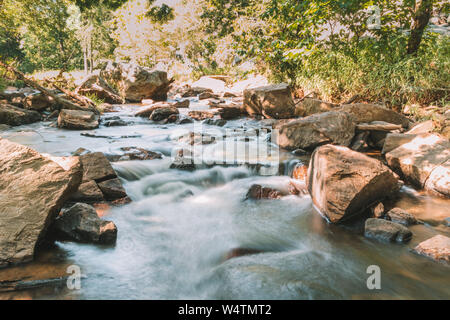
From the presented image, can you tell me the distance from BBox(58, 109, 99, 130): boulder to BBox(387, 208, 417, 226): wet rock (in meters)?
7.66

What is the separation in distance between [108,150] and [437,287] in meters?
5.56

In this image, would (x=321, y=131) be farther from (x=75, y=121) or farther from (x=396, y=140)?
(x=75, y=121)

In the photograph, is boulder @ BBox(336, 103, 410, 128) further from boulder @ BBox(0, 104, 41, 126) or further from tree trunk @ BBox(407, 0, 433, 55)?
boulder @ BBox(0, 104, 41, 126)

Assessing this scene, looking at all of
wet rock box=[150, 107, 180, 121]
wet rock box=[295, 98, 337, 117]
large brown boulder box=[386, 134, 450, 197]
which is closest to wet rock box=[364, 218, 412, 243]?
large brown boulder box=[386, 134, 450, 197]

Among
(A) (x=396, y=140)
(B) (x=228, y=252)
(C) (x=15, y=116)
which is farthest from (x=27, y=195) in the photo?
(C) (x=15, y=116)

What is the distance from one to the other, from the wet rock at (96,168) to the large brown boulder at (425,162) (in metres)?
4.50

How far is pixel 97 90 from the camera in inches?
488

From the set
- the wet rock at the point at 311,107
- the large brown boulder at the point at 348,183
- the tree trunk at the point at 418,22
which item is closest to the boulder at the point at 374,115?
the wet rock at the point at 311,107

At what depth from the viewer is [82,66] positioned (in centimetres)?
4431

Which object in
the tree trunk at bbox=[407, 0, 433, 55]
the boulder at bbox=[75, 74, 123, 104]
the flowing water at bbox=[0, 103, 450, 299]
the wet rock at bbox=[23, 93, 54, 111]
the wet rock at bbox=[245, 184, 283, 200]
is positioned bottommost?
the flowing water at bbox=[0, 103, 450, 299]

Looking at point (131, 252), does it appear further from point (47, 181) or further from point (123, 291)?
point (47, 181)

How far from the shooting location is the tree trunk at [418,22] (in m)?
6.73

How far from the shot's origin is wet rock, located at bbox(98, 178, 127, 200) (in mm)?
3707
